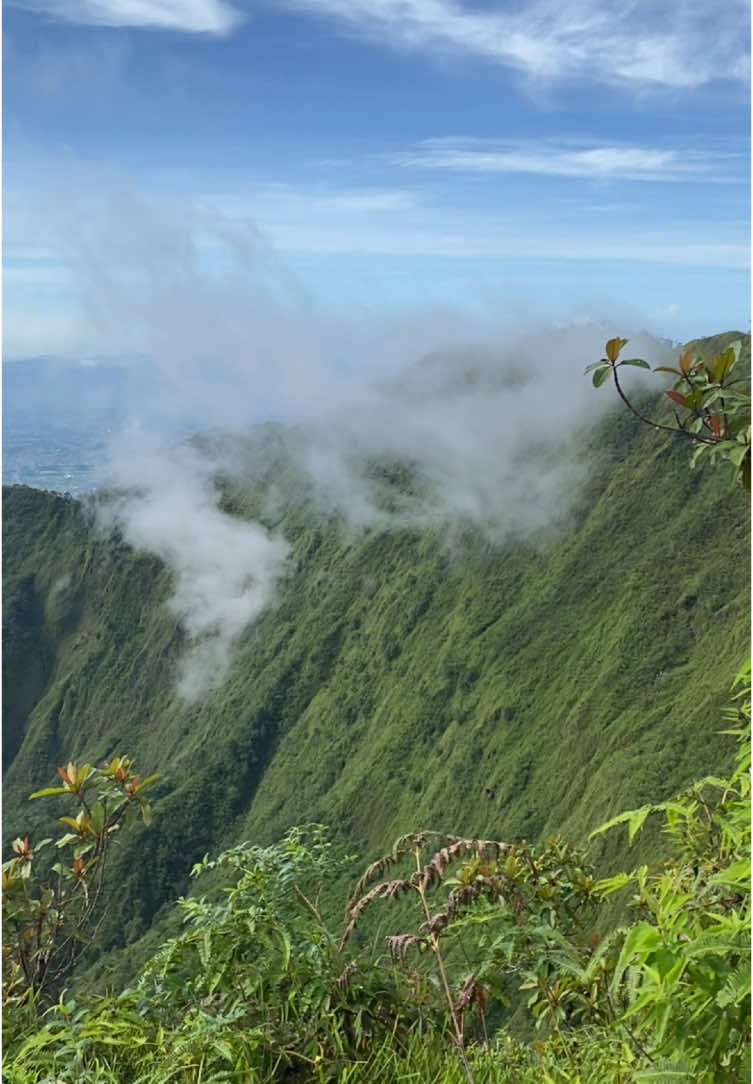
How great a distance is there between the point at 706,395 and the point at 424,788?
59.8 metres

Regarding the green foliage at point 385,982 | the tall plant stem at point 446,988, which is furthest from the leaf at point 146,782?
the tall plant stem at point 446,988

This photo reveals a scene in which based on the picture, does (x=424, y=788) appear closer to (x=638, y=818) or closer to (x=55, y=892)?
(x=55, y=892)

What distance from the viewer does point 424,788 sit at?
59.5 meters

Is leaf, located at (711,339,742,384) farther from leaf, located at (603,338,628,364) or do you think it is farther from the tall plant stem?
the tall plant stem

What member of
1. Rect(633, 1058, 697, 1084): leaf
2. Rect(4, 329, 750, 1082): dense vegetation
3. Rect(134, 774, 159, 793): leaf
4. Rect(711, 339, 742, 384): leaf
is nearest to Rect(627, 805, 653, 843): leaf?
Rect(4, 329, 750, 1082): dense vegetation

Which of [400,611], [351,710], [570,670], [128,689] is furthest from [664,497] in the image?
[128,689]

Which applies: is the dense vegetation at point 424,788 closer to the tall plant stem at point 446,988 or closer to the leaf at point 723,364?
the tall plant stem at point 446,988

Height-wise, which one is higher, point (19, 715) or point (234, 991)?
point (234, 991)

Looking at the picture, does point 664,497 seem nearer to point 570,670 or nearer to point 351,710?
point 570,670

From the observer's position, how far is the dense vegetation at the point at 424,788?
2109 millimetres

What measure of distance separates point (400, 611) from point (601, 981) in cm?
7316

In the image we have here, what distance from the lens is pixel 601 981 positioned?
7.98 feet

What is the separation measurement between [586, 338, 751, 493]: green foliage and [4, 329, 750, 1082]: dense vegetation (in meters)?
0.69

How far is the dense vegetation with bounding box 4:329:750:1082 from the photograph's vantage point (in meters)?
2.11
